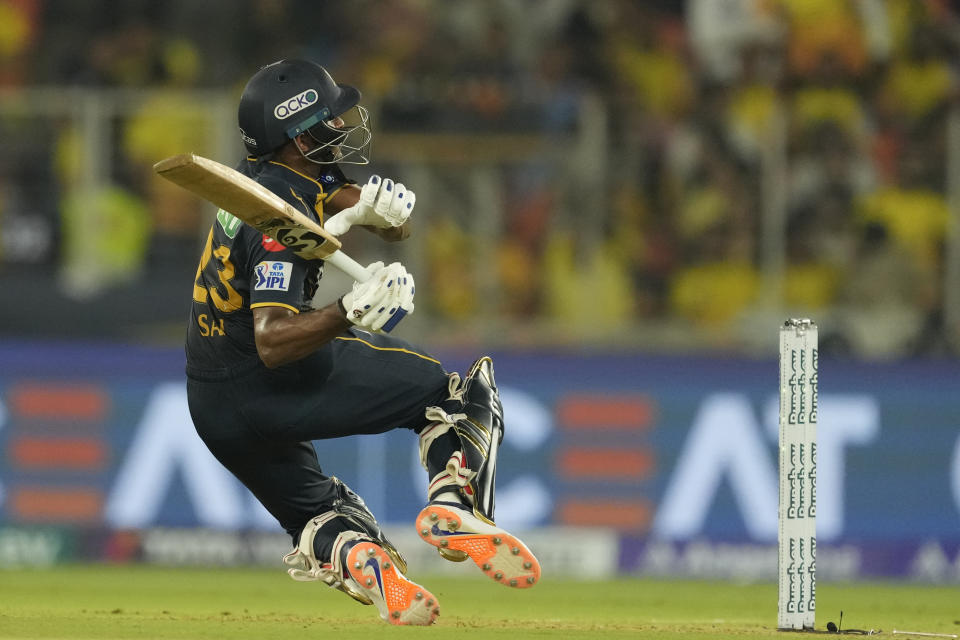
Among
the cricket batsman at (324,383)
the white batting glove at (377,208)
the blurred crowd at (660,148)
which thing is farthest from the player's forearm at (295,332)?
the blurred crowd at (660,148)

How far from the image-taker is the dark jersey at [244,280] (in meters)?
5.71

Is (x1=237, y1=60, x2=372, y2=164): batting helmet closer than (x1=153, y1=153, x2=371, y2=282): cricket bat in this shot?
No

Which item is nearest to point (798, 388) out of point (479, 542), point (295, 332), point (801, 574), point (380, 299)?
point (801, 574)

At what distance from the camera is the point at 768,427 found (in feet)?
35.4

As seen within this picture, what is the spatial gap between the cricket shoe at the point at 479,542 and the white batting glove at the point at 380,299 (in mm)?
776

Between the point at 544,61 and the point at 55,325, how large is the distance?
14.7ft

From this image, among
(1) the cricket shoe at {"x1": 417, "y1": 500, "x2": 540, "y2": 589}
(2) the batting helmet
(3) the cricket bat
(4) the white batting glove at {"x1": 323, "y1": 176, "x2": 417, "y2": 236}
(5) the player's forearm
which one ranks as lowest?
(1) the cricket shoe at {"x1": 417, "y1": 500, "x2": 540, "y2": 589}

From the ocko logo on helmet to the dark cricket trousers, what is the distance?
90cm

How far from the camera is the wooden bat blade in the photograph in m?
5.43

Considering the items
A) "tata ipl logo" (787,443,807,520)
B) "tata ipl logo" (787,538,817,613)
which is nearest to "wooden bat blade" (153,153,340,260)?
"tata ipl logo" (787,443,807,520)

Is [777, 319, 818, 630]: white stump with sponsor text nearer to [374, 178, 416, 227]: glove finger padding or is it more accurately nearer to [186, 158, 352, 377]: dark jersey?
[374, 178, 416, 227]: glove finger padding

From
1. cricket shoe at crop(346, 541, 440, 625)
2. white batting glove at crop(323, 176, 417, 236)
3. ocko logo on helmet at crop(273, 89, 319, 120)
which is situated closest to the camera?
white batting glove at crop(323, 176, 417, 236)

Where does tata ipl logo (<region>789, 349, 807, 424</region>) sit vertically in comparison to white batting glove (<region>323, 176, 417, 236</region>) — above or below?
below

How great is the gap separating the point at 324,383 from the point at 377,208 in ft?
2.37
